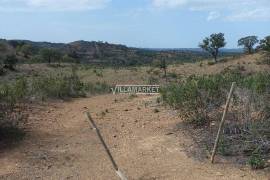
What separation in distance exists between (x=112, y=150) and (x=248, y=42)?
3566cm

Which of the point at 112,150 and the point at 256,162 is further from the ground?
the point at 256,162

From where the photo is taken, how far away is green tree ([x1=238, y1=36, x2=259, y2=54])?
42.6 meters

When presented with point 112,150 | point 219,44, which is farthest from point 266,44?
point 112,150

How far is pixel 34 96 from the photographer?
650 inches

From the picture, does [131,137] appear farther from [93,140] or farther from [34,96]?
[34,96]

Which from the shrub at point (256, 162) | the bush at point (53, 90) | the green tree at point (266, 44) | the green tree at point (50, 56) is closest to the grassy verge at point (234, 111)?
the shrub at point (256, 162)

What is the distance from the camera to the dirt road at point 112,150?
766cm

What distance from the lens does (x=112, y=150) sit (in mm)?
9156

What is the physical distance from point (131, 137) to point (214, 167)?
2713mm

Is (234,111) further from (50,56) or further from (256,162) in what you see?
(50,56)

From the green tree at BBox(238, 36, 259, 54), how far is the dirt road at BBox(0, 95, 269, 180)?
102ft

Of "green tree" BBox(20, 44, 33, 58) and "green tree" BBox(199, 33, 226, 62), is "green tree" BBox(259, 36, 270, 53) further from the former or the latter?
"green tree" BBox(20, 44, 33, 58)

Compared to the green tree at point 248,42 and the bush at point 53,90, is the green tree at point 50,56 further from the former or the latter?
the bush at point 53,90

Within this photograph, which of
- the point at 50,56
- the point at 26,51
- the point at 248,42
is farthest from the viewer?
the point at 26,51
